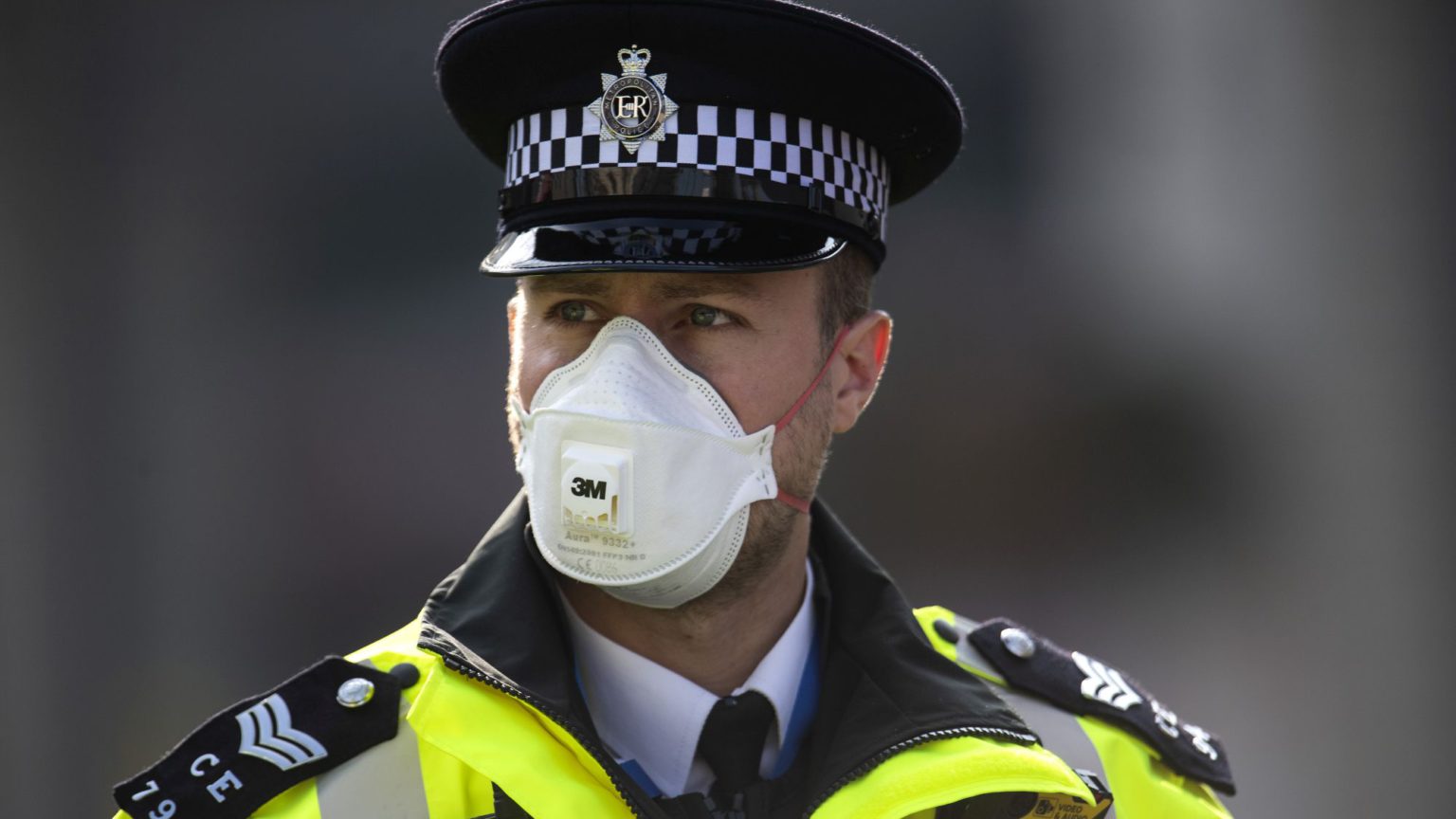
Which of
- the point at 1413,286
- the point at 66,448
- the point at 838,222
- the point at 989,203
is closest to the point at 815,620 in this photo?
the point at 838,222

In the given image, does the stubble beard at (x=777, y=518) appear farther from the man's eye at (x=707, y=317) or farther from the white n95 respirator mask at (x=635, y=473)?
the man's eye at (x=707, y=317)

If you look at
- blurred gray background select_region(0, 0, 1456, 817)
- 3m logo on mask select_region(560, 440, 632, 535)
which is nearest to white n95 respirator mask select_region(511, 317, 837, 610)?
3m logo on mask select_region(560, 440, 632, 535)

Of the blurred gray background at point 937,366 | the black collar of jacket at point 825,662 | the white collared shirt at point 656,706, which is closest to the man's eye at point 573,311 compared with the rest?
the black collar of jacket at point 825,662

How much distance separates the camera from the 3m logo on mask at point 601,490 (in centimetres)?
218

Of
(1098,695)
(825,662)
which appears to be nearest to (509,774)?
(825,662)

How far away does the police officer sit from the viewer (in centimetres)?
210

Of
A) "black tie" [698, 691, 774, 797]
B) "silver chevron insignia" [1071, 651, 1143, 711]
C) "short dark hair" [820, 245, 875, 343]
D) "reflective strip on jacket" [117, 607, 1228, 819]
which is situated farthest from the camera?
"silver chevron insignia" [1071, 651, 1143, 711]

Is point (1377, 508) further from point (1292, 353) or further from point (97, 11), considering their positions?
point (97, 11)

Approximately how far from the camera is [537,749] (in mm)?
2047

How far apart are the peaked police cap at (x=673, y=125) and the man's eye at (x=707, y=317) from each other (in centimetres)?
13

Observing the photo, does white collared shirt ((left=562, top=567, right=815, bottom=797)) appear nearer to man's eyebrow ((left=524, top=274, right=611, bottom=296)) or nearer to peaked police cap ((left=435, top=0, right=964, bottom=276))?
man's eyebrow ((left=524, top=274, right=611, bottom=296))

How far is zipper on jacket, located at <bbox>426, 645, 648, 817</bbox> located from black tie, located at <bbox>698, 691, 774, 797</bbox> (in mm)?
278

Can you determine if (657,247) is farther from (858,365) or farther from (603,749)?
(603,749)

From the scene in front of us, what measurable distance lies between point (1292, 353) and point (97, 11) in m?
5.06
